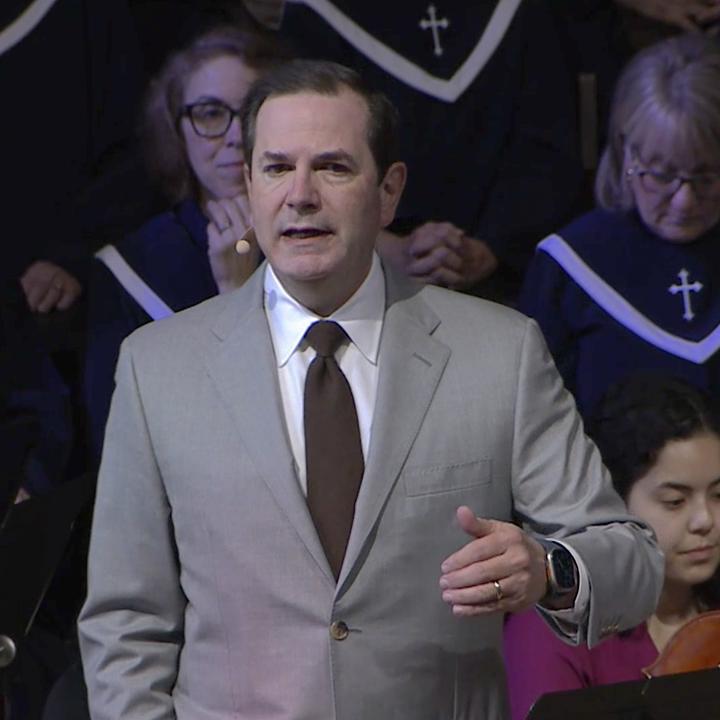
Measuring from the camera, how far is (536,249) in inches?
159

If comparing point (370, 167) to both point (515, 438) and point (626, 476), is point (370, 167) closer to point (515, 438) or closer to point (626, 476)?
point (515, 438)

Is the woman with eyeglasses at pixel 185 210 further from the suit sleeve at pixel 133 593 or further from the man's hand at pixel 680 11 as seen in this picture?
the suit sleeve at pixel 133 593

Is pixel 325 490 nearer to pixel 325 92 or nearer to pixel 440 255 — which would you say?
pixel 325 92

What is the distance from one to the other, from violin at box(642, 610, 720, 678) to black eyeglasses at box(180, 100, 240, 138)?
1667 mm

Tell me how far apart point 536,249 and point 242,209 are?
731 mm

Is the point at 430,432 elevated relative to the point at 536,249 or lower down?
lower down

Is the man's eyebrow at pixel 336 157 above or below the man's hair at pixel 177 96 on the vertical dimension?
below

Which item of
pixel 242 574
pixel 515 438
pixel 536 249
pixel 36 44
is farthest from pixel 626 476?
pixel 36 44

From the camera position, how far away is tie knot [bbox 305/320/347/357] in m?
2.48

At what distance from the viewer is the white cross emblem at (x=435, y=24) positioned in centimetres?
411

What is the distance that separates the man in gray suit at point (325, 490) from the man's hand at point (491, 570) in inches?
3.4

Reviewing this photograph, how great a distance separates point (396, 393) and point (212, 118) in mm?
1649

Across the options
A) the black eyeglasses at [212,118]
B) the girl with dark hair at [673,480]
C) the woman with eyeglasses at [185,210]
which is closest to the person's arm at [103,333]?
the woman with eyeglasses at [185,210]

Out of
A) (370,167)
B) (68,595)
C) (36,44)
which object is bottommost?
(68,595)
